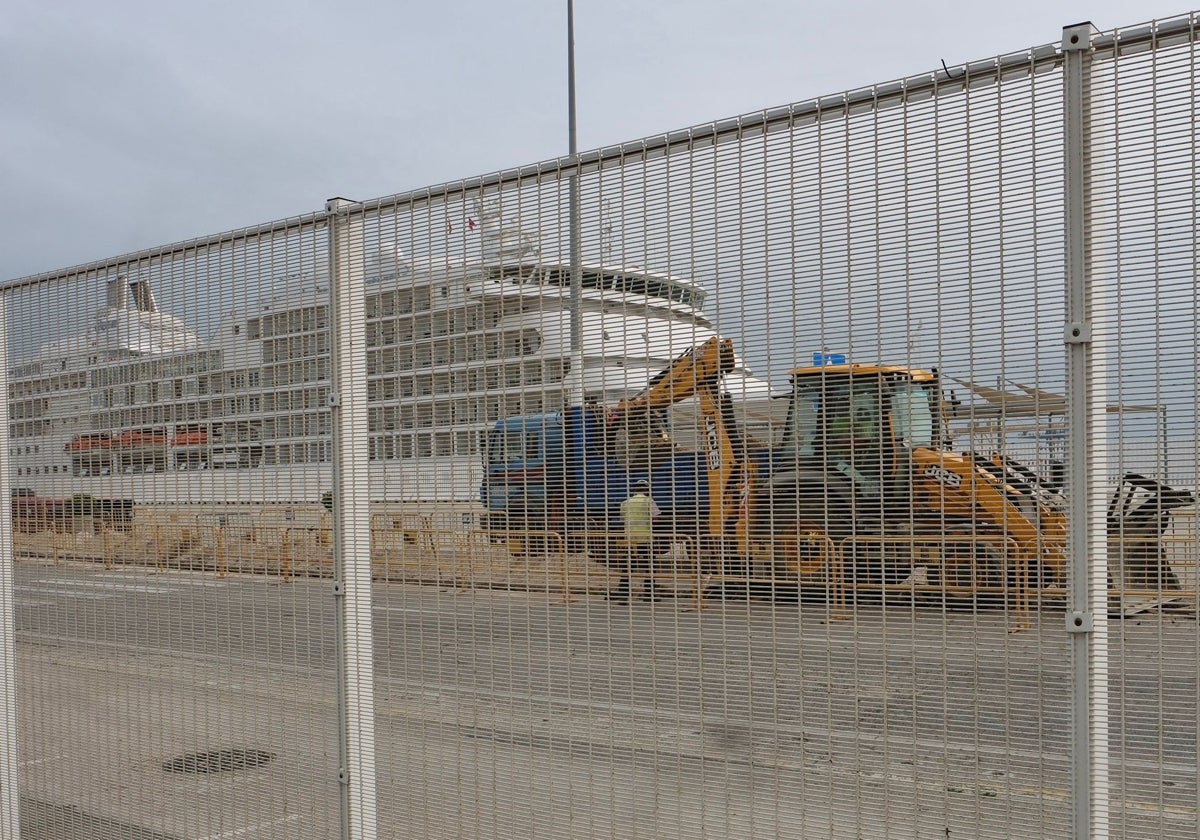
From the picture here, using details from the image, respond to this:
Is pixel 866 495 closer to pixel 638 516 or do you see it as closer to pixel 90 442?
pixel 638 516

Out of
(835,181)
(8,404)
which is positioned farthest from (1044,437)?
(8,404)

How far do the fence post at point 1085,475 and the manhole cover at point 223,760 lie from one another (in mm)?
2946

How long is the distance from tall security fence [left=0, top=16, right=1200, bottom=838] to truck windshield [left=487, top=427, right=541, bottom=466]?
1 cm

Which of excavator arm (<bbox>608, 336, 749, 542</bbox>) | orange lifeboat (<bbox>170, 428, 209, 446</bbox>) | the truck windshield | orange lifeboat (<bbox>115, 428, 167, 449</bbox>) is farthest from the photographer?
orange lifeboat (<bbox>115, 428, 167, 449</bbox>)

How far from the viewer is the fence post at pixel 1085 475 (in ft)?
8.31

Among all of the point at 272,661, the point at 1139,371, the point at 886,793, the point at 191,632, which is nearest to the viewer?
the point at 1139,371

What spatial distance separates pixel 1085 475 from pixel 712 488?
945 mm

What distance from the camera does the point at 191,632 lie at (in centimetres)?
446

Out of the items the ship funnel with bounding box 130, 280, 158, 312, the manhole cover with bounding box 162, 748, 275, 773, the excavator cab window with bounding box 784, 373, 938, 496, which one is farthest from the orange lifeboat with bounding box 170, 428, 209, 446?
the excavator cab window with bounding box 784, 373, 938, 496

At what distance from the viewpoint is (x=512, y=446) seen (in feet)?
11.5

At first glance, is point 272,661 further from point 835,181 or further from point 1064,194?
point 1064,194

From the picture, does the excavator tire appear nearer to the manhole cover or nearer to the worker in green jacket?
the worker in green jacket

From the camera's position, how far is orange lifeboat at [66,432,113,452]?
4.98 metres

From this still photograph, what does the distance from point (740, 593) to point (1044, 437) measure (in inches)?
34.5
